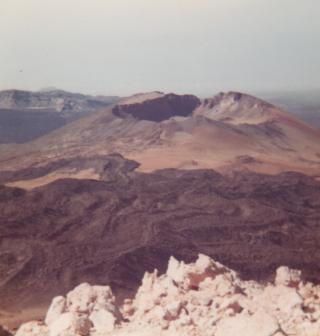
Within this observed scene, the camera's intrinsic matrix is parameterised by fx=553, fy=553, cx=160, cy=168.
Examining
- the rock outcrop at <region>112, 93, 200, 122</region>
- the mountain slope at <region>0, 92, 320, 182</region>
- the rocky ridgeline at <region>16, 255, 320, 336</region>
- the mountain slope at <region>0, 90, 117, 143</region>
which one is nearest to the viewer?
the rocky ridgeline at <region>16, 255, 320, 336</region>

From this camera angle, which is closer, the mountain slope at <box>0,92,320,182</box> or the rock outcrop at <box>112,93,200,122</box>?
the mountain slope at <box>0,92,320,182</box>

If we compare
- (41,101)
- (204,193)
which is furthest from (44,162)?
(41,101)

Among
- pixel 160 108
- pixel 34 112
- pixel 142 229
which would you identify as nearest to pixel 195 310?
pixel 142 229

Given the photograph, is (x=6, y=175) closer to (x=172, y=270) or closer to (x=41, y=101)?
(x=172, y=270)

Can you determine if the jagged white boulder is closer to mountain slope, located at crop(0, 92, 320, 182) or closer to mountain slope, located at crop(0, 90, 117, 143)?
mountain slope, located at crop(0, 92, 320, 182)

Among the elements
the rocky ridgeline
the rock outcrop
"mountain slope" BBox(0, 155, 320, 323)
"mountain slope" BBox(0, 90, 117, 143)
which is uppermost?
the rocky ridgeline

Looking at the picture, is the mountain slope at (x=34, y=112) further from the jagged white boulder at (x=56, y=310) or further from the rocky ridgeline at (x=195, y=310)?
the rocky ridgeline at (x=195, y=310)

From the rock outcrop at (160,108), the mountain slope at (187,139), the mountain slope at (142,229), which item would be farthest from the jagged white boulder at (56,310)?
the rock outcrop at (160,108)

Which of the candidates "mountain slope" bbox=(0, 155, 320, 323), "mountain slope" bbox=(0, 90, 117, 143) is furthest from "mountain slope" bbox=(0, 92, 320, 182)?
"mountain slope" bbox=(0, 90, 117, 143)
